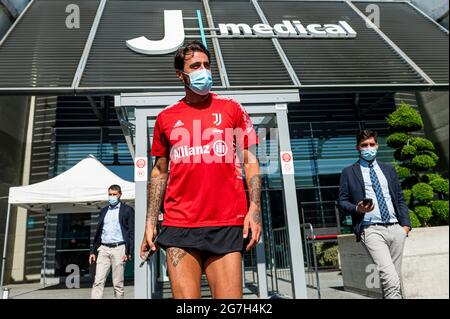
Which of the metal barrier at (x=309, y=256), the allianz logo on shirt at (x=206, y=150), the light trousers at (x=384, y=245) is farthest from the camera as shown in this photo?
the metal barrier at (x=309, y=256)

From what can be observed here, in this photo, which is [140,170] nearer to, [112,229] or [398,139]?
[112,229]

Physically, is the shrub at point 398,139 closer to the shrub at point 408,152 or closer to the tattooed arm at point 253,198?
the shrub at point 408,152

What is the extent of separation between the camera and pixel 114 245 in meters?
6.25

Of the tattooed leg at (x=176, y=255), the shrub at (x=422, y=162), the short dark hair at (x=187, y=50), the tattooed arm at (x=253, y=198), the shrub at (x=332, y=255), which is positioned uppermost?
the shrub at (x=422, y=162)

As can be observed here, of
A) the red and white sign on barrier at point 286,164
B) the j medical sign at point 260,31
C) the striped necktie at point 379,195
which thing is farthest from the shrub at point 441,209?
the j medical sign at point 260,31

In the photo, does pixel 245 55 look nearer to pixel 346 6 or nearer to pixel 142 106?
pixel 142 106

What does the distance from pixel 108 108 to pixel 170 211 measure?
11.3 meters

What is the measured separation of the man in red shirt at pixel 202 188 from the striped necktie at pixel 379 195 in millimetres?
2188

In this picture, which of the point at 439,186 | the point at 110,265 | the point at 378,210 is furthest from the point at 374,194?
the point at 439,186

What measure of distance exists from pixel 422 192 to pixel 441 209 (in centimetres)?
50

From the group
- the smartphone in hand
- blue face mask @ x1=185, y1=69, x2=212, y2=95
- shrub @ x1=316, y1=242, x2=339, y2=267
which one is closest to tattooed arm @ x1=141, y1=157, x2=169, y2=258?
blue face mask @ x1=185, y1=69, x2=212, y2=95

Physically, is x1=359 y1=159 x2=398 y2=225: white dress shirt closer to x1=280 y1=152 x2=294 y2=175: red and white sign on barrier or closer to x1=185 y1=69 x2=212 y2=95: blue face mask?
x1=280 y1=152 x2=294 y2=175: red and white sign on barrier

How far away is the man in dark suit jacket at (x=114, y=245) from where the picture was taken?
242 inches
